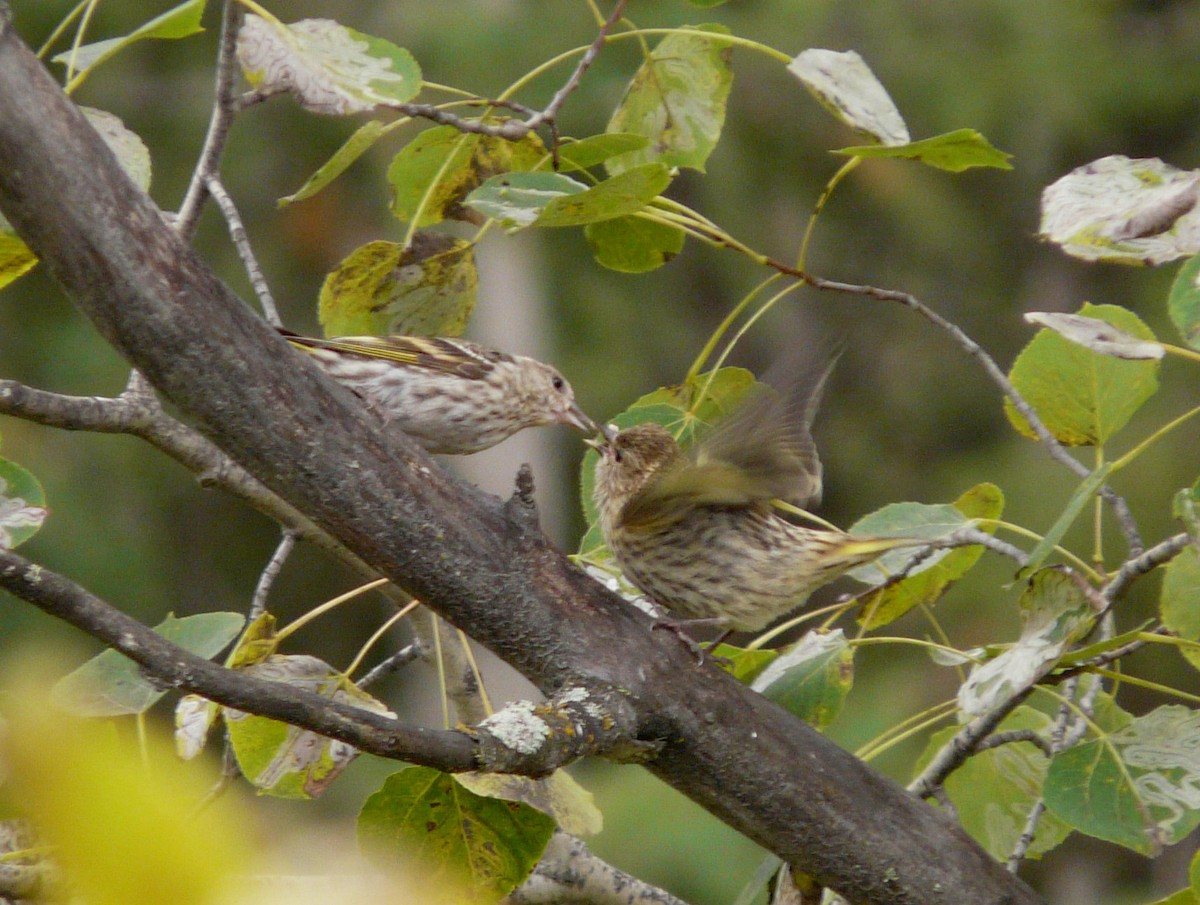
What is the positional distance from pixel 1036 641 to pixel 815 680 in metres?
0.42

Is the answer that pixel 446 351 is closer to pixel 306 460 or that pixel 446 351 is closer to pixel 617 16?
pixel 617 16

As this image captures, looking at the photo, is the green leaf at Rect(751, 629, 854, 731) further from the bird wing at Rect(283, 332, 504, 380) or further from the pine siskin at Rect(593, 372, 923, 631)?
the bird wing at Rect(283, 332, 504, 380)

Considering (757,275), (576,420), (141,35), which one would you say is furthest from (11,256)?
(757,275)

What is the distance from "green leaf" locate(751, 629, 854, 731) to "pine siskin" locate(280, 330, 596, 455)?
121 cm

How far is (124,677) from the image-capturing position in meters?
1.89

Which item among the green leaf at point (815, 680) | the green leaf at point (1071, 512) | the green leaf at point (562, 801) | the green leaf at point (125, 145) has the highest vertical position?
the green leaf at point (125, 145)

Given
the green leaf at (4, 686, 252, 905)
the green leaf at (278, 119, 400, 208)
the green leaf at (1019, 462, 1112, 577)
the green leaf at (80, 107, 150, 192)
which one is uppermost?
the green leaf at (4, 686, 252, 905)

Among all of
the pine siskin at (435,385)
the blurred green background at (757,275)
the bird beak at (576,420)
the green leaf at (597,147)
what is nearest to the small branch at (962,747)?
the green leaf at (597,147)

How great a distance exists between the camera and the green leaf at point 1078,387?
202cm

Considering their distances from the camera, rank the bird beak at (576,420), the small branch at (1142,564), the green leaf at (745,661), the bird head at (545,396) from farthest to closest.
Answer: the bird beak at (576,420) → the bird head at (545,396) → the green leaf at (745,661) → the small branch at (1142,564)

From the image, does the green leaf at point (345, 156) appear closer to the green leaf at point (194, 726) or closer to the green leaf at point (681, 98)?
the green leaf at point (681, 98)

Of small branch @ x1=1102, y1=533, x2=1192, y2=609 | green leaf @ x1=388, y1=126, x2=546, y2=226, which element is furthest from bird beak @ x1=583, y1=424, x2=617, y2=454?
small branch @ x1=1102, y1=533, x2=1192, y2=609

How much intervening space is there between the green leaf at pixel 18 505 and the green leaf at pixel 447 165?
0.71 meters

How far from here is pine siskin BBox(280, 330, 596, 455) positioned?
3096 mm
